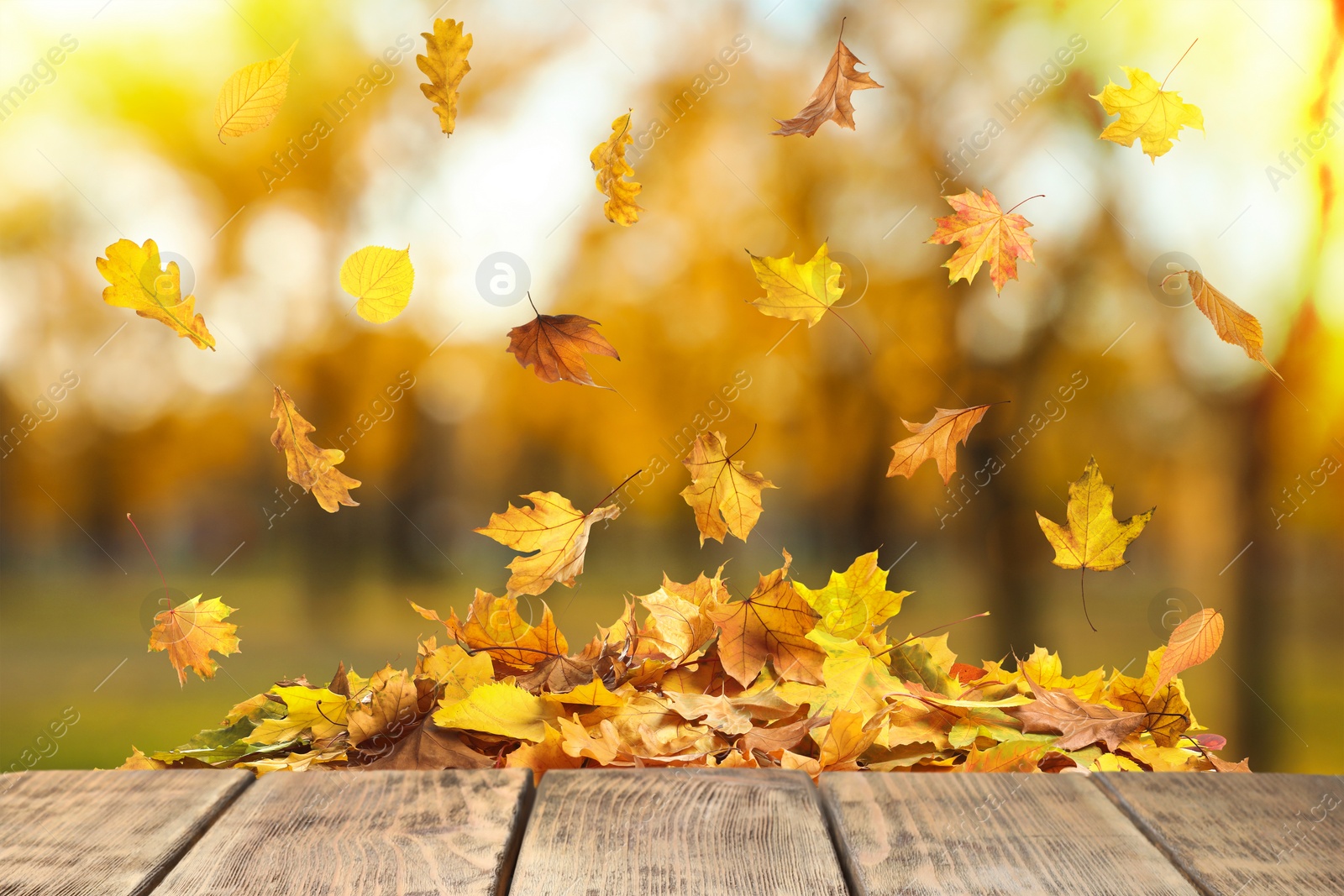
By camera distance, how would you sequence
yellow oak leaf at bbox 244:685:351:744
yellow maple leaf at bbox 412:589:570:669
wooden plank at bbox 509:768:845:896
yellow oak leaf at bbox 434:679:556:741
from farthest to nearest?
yellow maple leaf at bbox 412:589:570:669
yellow oak leaf at bbox 244:685:351:744
yellow oak leaf at bbox 434:679:556:741
wooden plank at bbox 509:768:845:896

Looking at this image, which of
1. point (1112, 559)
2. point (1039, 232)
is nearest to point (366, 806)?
point (1112, 559)

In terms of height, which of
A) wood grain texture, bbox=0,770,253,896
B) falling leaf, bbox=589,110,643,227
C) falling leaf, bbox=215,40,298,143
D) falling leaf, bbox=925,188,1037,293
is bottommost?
wood grain texture, bbox=0,770,253,896

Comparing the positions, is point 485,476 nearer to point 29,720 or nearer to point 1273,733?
point 29,720

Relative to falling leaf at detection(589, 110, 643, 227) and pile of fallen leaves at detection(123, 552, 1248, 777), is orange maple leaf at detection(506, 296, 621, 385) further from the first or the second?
pile of fallen leaves at detection(123, 552, 1248, 777)

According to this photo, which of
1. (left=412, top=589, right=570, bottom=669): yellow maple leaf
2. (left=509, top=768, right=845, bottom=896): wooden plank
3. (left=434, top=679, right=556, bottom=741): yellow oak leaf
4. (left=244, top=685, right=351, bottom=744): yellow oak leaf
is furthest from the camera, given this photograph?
(left=412, top=589, right=570, bottom=669): yellow maple leaf

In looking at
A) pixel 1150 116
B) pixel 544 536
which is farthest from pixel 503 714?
pixel 1150 116

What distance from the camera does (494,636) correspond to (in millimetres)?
1039

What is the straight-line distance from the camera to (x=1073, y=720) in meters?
0.90

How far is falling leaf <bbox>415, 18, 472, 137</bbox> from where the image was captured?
941mm

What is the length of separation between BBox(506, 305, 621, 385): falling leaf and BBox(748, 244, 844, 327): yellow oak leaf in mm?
180

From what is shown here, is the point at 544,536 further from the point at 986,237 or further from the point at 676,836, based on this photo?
the point at 986,237

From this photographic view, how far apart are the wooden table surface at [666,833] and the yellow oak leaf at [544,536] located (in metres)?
0.24

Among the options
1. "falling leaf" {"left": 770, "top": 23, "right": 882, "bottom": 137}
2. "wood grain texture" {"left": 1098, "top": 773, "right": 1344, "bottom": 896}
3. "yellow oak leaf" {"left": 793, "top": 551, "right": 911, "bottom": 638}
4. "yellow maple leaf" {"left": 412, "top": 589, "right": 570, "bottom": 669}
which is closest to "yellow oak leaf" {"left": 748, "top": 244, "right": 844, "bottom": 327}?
"falling leaf" {"left": 770, "top": 23, "right": 882, "bottom": 137}

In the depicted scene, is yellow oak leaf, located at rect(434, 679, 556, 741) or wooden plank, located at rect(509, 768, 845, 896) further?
yellow oak leaf, located at rect(434, 679, 556, 741)
